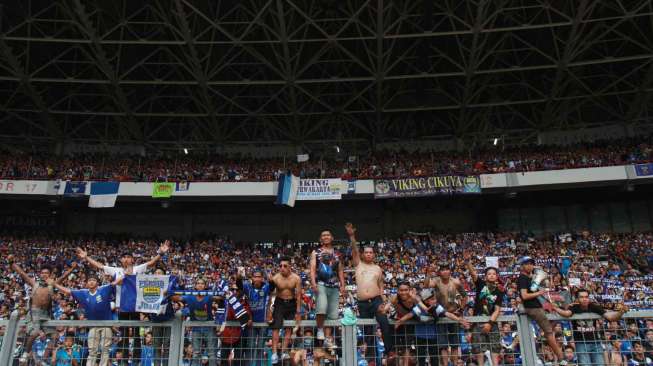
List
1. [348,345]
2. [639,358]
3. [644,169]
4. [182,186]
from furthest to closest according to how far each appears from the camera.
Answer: [182,186], [644,169], [639,358], [348,345]

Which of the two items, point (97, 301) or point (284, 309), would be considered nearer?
point (284, 309)

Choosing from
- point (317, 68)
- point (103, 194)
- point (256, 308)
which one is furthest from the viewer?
point (317, 68)

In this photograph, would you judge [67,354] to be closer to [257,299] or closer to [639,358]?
[257,299]

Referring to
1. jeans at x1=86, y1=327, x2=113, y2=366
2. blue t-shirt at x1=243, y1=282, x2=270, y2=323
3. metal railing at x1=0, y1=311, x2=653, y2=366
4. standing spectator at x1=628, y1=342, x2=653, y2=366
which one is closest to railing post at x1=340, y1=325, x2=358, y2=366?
metal railing at x1=0, y1=311, x2=653, y2=366

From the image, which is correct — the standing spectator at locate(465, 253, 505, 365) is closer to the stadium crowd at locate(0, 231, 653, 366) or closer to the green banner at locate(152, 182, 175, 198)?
the stadium crowd at locate(0, 231, 653, 366)

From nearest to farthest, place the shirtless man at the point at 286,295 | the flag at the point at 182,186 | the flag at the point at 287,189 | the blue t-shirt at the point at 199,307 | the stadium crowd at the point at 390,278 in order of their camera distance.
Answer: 1. the stadium crowd at the point at 390,278
2. the shirtless man at the point at 286,295
3. the blue t-shirt at the point at 199,307
4. the flag at the point at 287,189
5. the flag at the point at 182,186

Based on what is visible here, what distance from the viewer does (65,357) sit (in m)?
6.02

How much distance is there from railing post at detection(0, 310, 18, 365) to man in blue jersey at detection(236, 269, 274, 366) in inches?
105

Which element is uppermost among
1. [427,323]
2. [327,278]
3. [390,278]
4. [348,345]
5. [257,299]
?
[390,278]

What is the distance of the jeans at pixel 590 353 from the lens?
233 inches

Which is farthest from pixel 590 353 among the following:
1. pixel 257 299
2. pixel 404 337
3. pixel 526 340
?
pixel 257 299

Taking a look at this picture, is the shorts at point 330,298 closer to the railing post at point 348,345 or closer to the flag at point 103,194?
the railing post at point 348,345

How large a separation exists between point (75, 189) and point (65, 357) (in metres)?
24.0

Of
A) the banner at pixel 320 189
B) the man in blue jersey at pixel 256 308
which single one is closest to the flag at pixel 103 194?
the banner at pixel 320 189
